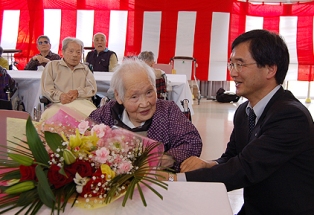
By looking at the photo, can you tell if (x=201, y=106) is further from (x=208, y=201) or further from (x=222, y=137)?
(x=208, y=201)

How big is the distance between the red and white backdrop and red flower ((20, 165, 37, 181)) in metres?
7.67

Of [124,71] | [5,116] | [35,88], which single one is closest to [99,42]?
[35,88]

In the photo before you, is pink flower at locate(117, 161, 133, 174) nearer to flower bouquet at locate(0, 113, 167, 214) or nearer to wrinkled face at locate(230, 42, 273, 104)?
flower bouquet at locate(0, 113, 167, 214)

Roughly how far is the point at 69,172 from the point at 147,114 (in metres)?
0.83

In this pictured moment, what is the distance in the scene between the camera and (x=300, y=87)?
11.1m

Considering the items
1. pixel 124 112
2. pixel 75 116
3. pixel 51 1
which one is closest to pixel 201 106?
pixel 51 1

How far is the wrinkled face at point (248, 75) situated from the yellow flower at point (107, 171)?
2.61 feet

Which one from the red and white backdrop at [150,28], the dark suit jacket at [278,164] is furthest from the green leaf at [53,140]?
the red and white backdrop at [150,28]

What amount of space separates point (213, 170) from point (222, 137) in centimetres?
376

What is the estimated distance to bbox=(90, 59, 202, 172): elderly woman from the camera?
1742 millimetres

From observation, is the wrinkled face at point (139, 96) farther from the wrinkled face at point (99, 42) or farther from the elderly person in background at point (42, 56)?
the wrinkled face at point (99, 42)

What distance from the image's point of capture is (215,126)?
19.2 feet

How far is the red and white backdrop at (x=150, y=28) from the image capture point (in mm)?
8523

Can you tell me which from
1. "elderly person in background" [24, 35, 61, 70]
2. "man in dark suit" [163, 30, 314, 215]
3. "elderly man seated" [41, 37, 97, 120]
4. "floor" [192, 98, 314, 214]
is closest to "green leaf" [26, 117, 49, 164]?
"man in dark suit" [163, 30, 314, 215]
